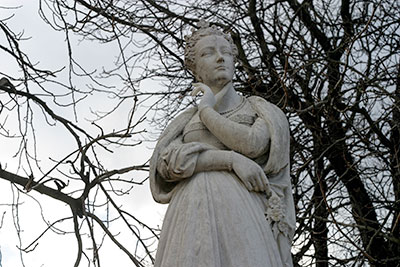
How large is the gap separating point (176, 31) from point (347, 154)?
9.01 feet

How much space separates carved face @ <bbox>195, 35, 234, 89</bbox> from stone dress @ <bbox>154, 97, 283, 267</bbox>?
36 cm

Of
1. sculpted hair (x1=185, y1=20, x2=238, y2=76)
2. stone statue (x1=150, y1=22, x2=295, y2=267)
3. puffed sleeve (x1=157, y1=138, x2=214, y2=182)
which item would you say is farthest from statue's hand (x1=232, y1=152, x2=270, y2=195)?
sculpted hair (x1=185, y1=20, x2=238, y2=76)

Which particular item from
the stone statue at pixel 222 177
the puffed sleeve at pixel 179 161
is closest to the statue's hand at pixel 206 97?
the stone statue at pixel 222 177

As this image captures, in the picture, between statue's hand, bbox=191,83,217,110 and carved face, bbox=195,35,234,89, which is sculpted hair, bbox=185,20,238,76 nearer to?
carved face, bbox=195,35,234,89

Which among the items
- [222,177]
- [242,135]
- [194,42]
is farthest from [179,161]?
[194,42]

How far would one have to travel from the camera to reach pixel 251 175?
444 centimetres

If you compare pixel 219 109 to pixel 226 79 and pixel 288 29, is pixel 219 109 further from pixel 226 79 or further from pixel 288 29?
pixel 288 29

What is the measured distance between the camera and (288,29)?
33.5ft

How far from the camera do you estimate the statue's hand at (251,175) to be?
4.45 meters

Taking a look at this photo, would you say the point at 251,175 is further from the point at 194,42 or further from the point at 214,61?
the point at 194,42

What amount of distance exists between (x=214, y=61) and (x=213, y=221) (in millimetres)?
1079

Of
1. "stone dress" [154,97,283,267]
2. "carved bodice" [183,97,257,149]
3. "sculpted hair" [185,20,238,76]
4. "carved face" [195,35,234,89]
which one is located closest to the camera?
"stone dress" [154,97,283,267]

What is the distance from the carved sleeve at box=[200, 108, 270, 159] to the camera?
14.9ft

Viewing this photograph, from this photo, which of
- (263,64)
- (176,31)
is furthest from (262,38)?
(176,31)
